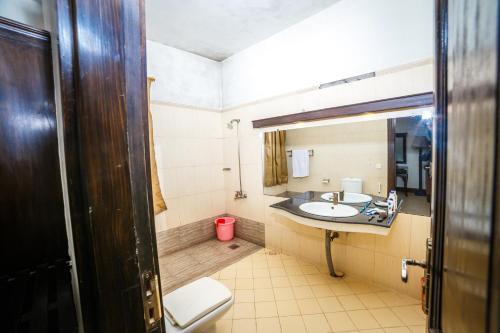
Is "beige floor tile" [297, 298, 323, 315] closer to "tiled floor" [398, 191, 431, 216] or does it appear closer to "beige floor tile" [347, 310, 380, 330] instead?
"beige floor tile" [347, 310, 380, 330]

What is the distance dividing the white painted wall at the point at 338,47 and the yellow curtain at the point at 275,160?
530 millimetres

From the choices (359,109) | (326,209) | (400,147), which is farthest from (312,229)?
(359,109)

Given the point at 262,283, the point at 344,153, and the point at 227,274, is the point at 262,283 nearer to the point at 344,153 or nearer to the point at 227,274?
the point at 227,274

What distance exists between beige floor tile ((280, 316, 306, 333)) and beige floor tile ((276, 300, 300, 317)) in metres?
0.04

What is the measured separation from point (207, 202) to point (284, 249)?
1.26m

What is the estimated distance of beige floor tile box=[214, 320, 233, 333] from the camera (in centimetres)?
154

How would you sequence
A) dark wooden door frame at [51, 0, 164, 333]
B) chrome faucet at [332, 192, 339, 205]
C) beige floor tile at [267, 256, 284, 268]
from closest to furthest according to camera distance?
dark wooden door frame at [51, 0, 164, 333]
chrome faucet at [332, 192, 339, 205]
beige floor tile at [267, 256, 284, 268]

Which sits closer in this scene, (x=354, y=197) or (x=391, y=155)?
(x=391, y=155)

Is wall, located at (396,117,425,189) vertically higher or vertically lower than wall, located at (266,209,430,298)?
higher

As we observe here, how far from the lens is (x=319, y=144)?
227cm

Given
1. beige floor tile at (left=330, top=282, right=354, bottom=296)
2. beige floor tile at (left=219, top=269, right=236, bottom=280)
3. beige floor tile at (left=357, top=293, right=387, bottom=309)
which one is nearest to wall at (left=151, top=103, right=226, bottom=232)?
beige floor tile at (left=219, top=269, right=236, bottom=280)

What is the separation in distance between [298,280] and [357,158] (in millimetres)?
1373

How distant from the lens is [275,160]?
2.64 m

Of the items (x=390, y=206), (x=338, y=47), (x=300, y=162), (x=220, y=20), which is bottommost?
(x=390, y=206)
